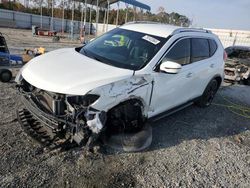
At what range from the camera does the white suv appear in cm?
343

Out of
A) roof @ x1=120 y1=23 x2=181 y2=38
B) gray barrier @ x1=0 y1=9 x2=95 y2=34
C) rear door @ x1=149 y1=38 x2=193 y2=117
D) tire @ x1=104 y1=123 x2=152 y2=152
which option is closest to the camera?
tire @ x1=104 y1=123 x2=152 y2=152

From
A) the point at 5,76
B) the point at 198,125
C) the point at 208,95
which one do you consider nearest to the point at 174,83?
the point at 198,125

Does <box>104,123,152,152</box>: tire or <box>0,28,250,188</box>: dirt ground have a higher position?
<box>104,123,152,152</box>: tire

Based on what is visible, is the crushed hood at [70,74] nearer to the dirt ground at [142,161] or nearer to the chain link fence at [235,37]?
the dirt ground at [142,161]

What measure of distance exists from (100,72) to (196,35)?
9.08ft

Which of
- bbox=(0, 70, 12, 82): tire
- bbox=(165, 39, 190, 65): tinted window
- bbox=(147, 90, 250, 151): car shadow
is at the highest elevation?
bbox=(165, 39, 190, 65): tinted window

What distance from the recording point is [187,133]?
524 centimetres

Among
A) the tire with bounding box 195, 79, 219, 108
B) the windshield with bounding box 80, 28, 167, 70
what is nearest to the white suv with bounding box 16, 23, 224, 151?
the windshield with bounding box 80, 28, 167, 70

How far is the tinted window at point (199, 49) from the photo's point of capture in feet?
17.6

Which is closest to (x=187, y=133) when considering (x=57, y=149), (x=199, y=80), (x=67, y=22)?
(x=199, y=80)

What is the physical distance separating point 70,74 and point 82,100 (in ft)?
1.50

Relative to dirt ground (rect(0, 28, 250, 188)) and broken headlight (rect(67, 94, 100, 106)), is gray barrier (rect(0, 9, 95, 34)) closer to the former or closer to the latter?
dirt ground (rect(0, 28, 250, 188))

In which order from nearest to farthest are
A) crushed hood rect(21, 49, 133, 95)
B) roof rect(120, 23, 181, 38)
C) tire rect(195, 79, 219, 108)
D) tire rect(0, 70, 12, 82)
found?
crushed hood rect(21, 49, 133, 95)
roof rect(120, 23, 181, 38)
tire rect(195, 79, 219, 108)
tire rect(0, 70, 12, 82)

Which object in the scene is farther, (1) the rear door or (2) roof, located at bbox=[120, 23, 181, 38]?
(2) roof, located at bbox=[120, 23, 181, 38]
